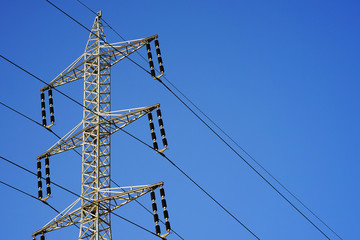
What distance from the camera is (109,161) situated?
114 ft

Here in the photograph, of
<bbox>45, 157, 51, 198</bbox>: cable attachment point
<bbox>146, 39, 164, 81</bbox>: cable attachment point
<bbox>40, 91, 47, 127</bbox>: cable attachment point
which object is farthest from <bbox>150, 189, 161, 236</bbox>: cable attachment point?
<bbox>40, 91, 47, 127</bbox>: cable attachment point

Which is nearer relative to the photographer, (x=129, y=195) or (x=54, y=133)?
(x=129, y=195)

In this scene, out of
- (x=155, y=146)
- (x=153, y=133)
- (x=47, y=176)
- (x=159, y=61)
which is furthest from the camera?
(x=159, y=61)

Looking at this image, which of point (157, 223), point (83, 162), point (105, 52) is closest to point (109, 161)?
point (83, 162)

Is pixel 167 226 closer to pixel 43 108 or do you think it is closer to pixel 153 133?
pixel 153 133

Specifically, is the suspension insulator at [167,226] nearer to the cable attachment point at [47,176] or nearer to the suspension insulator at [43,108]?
the cable attachment point at [47,176]

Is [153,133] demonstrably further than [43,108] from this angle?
No

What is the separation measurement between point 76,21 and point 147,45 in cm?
484

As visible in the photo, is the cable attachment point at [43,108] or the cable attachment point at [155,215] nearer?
the cable attachment point at [155,215]

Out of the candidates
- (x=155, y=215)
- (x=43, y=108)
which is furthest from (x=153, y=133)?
(x=43, y=108)

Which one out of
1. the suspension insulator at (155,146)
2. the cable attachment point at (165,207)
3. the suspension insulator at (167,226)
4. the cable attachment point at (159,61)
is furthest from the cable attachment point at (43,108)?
the suspension insulator at (167,226)

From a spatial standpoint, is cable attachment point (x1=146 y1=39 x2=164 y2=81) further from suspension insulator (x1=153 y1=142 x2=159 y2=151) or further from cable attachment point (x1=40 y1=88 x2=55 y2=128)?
cable attachment point (x1=40 y1=88 x2=55 y2=128)

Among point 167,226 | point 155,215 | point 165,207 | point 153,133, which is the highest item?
point 153,133

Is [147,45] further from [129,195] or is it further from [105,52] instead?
[129,195]
